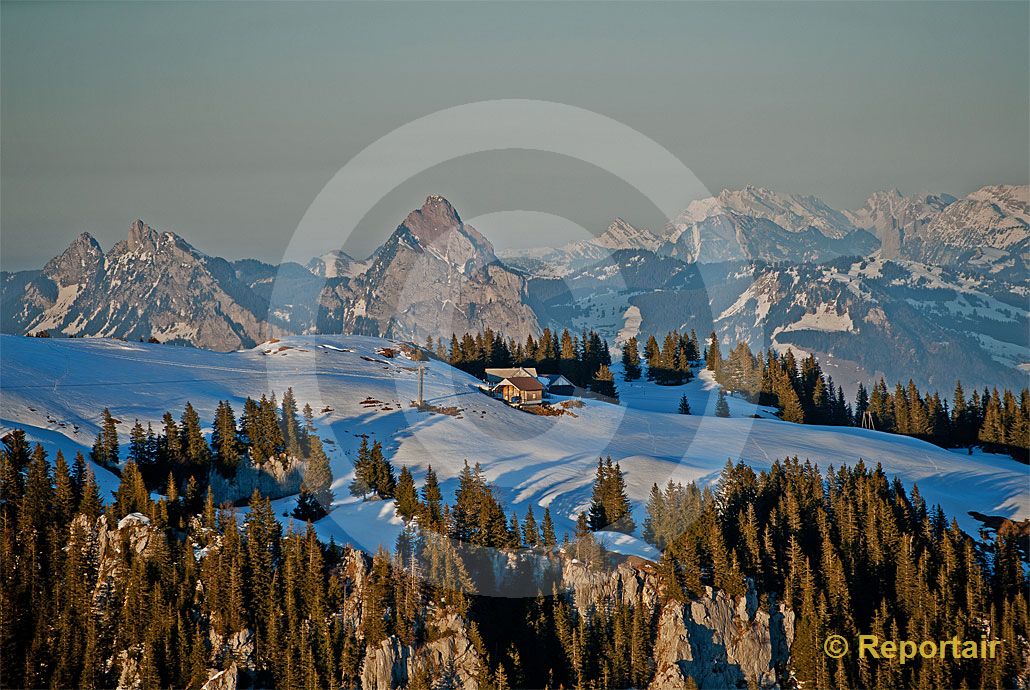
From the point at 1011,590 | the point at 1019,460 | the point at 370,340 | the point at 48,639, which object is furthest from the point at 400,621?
the point at 1019,460

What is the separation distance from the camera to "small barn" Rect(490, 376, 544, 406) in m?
112

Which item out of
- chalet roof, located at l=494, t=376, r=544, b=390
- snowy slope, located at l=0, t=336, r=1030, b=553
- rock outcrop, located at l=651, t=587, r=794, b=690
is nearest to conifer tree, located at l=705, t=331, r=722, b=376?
snowy slope, located at l=0, t=336, r=1030, b=553

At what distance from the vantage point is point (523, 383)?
373 ft

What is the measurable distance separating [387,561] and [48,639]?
70.9 ft

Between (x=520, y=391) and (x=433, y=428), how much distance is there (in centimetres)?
1682

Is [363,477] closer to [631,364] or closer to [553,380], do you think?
[553,380]

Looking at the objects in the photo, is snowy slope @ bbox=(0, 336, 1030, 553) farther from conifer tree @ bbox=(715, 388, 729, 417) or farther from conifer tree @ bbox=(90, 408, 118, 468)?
conifer tree @ bbox=(90, 408, 118, 468)

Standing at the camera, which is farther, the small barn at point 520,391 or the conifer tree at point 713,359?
the conifer tree at point 713,359

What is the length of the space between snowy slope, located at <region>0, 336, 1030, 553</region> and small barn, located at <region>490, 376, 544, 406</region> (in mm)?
3176

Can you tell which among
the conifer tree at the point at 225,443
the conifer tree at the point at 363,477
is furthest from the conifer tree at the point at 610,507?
the conifer tree at the point at 225,443

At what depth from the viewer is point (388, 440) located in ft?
304

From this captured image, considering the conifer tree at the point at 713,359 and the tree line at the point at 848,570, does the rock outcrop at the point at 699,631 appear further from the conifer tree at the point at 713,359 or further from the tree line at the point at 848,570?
the conifer tree at the point at 713,359

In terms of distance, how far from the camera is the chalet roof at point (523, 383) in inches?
4446

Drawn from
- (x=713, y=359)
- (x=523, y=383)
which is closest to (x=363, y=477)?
(x=523, y=383)
